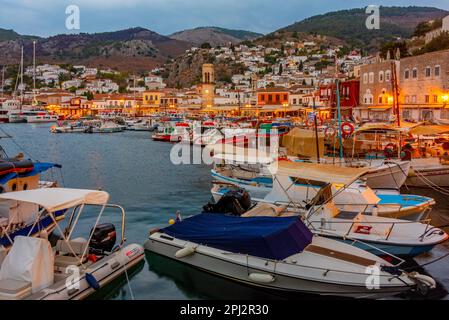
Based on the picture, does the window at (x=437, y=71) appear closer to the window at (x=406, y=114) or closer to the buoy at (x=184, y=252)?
the window at (x=406, y=114)

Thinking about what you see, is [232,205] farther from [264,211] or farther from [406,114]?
[406,114]

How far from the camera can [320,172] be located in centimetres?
1477

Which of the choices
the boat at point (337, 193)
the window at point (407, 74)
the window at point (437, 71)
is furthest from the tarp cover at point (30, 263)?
the window at point (407, 74)

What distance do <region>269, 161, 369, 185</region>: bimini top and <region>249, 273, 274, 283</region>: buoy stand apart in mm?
4167

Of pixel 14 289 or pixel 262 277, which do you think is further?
pixel 262 277

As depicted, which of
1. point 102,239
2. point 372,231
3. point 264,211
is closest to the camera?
point 102,239

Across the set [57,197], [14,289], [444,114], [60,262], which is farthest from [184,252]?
[444,114]

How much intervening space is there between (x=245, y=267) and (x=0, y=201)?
7.49m

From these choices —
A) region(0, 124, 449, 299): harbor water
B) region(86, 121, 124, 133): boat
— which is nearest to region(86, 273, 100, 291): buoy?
region(0, 124, 449, 299): harbor water

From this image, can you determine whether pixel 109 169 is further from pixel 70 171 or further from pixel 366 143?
pixel 366 143

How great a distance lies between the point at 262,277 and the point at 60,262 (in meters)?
4.98

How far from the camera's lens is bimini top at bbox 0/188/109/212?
35.9 ft

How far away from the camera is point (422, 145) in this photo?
33.3 metres
